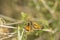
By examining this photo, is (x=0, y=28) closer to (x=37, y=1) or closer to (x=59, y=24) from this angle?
(x=59, y=24)

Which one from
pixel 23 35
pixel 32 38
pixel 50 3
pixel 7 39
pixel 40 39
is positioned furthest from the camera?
pixel 50 3

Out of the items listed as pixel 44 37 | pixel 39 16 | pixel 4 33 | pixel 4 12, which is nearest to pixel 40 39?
pixel 44 37

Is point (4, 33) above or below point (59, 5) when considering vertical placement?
below

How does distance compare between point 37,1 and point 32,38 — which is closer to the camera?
point 32,38

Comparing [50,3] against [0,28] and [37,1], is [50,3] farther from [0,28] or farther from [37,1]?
[0,28]

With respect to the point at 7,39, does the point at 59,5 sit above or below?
above

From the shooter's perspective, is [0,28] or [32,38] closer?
[0,28]

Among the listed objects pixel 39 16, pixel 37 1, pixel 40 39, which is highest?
pixel 37 1

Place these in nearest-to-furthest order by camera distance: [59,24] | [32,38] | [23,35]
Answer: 1. [23,35]
2. [32,38]
3. [59,24]

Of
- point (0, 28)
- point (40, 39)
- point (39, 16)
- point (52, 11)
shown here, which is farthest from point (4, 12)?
point (0, 28)
